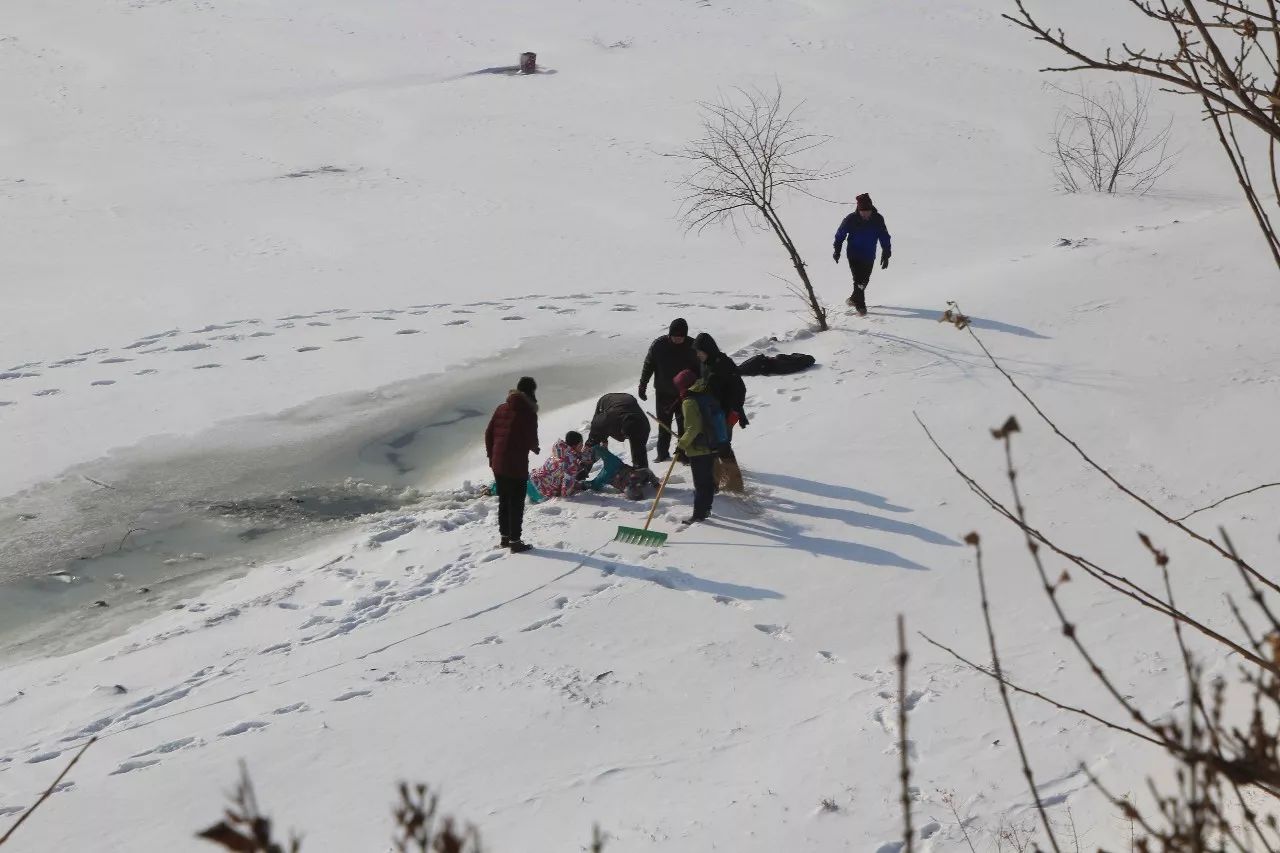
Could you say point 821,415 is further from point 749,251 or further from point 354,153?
point 354,153

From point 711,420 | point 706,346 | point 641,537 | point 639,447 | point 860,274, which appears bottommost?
point 641,537

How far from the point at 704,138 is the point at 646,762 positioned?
20.9 meters

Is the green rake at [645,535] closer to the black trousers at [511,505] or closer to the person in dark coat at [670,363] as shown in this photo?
the black trousers at [511,505]

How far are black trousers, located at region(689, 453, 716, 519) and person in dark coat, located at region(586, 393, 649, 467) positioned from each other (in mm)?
799

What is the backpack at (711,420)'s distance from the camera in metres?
7.61

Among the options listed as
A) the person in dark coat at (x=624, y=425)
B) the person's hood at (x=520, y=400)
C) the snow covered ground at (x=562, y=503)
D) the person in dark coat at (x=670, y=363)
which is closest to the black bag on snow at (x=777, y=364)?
the snow covered ground at (x=562, y=503)

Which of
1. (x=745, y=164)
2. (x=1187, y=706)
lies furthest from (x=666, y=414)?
(x=745, y=164)

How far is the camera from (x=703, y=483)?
784 centimetres

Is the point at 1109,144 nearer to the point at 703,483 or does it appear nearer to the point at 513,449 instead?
the point at 703,483

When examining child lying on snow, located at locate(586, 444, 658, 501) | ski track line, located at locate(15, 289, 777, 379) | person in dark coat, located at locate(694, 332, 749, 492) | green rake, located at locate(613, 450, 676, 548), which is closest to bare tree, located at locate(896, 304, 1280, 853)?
person in dark coat, located at locate(694, 332, 749, 492)

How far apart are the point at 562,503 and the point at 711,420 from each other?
1672mm

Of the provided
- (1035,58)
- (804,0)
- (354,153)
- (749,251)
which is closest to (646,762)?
(749,251)

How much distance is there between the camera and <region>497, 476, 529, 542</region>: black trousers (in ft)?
25.6

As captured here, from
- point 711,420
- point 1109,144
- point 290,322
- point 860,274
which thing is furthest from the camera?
point 1109,144
